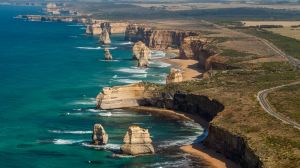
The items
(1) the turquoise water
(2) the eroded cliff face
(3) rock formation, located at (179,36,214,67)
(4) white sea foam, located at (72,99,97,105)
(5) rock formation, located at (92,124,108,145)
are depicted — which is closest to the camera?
(2) the eroded cliff face

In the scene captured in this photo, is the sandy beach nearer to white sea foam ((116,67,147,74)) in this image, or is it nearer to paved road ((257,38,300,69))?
white sea foam ((116,67,147,74))

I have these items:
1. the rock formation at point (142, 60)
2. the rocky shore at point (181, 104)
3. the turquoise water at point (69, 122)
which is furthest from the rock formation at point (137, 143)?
the rock formation at point (142, 60)

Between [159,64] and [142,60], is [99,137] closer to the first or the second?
[142,60]

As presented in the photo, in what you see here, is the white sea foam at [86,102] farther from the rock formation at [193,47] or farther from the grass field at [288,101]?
the rock formation at [193,47]

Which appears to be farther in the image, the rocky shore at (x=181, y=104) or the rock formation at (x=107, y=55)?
the rock formation at (x=107, y=55)

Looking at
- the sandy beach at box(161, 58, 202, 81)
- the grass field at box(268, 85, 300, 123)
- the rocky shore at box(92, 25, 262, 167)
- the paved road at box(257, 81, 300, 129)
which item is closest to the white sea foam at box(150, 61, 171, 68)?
the sandy beach at box(161, 58, 202, 81)
